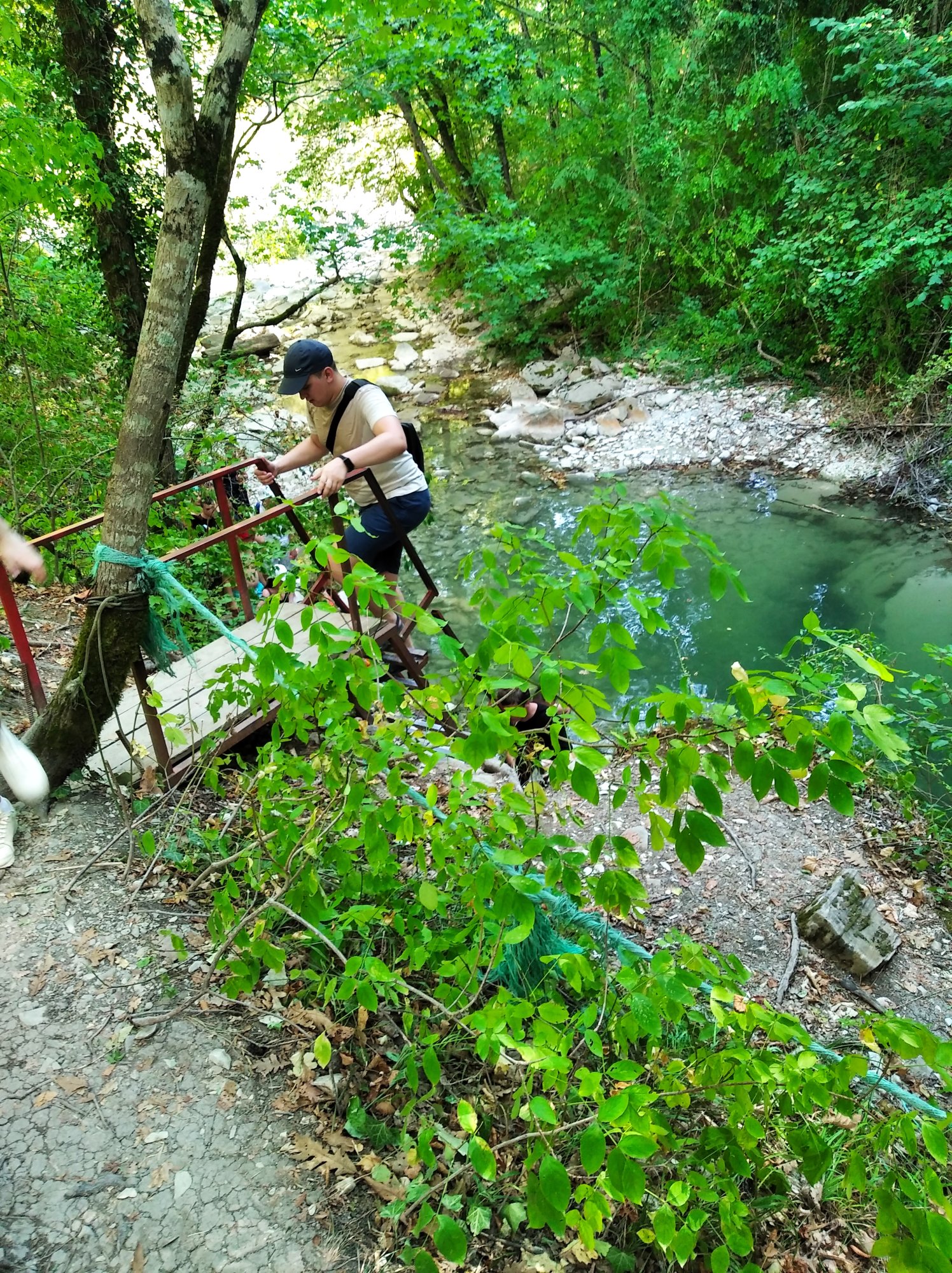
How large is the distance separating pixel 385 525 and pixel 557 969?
8.85 ft

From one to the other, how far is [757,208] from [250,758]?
12.6m

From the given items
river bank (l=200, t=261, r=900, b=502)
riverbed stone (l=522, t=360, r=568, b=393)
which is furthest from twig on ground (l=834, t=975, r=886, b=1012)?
riverbed stone (l=522, t=360, r=568, b=393)

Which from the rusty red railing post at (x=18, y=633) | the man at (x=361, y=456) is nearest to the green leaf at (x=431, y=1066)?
the man at (x=361, y=456)

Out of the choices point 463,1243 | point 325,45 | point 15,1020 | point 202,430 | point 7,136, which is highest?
point 325,45

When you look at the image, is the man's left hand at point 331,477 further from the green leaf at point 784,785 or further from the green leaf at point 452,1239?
the green leaf at point 452,1239

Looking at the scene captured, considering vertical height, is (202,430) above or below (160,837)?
above

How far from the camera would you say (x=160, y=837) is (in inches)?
126

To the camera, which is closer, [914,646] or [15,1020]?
[15,1020]

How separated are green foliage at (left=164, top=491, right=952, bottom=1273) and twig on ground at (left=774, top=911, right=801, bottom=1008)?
89 cm

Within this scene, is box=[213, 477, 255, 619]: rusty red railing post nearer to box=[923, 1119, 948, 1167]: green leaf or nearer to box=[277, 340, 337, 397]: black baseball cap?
box=[277, 340, 337, 397]: black baseball cap

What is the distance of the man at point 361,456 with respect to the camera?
12.9 ft

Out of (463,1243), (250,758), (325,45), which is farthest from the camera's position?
(325,45)

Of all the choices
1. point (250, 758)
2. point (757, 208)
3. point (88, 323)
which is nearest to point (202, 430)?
point (88, 323)

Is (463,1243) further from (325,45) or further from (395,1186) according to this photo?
(325,45)
